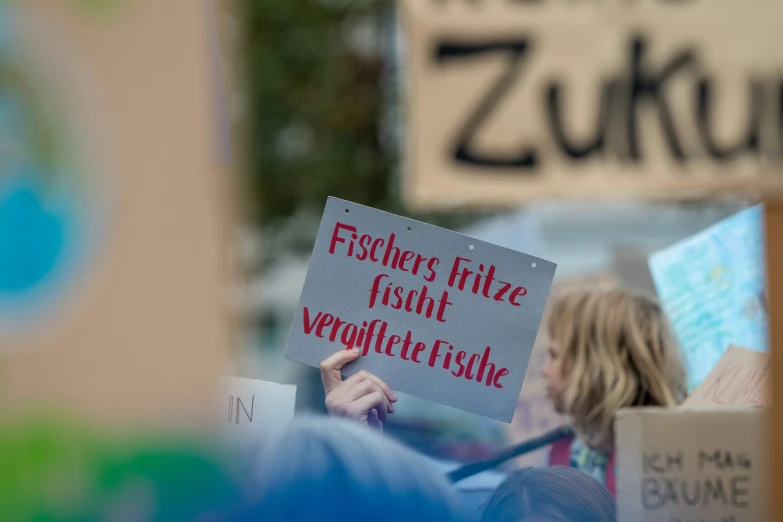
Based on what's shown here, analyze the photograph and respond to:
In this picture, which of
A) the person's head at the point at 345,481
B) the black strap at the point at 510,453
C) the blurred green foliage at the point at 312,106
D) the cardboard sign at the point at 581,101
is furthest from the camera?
the blurred green foliage at the point at 312,106

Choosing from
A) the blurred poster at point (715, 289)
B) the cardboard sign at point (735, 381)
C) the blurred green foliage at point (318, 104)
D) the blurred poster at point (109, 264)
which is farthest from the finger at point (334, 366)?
the blurred green foliage at point (318, 104)

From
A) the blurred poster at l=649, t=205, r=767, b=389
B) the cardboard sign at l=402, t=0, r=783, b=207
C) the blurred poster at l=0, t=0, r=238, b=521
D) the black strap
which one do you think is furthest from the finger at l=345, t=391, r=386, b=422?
the cardboard sign at l=402, t=0, r=783, b=207

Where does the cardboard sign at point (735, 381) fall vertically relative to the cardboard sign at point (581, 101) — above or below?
below

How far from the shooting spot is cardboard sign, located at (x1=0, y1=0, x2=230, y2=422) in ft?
3.34

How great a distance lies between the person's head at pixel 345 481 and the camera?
111 centimetres

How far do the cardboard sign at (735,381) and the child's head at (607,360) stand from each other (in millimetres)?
248

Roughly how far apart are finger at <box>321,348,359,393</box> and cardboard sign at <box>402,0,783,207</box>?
0.87m

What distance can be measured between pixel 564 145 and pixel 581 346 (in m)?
0.49

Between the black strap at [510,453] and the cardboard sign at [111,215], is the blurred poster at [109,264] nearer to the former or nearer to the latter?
the cardboard sign at [111,215]

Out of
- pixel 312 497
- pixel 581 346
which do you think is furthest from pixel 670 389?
pixel 312 497

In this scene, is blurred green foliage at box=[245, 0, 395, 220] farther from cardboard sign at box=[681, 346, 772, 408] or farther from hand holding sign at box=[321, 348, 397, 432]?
hand holding sign at box=[321, 348, 397, 432]

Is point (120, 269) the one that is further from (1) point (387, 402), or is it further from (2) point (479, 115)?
(2) point (479, 115)

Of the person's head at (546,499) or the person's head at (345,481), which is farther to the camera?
the person's head at (546,499)

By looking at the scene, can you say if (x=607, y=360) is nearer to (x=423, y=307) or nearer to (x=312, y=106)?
(x=423, y=307)
